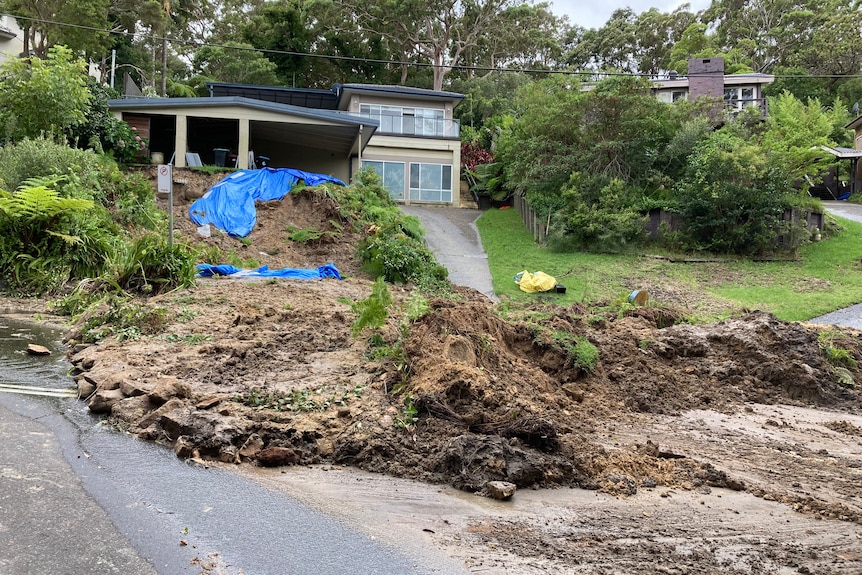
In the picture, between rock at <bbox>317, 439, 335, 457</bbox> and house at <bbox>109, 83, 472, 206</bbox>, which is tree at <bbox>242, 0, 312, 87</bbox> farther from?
rock at <bbox>317, 439, 335, 457</bbox>

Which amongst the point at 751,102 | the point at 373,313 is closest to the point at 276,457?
the point at 373,313

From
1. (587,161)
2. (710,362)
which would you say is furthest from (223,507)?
(587,161)

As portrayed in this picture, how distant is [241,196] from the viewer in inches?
792

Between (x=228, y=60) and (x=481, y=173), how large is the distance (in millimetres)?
17655

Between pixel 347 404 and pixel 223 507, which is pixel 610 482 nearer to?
pixel 347 404

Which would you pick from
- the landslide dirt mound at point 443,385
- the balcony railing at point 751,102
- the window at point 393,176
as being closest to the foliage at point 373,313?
the landslide dirt mound at point 443,385

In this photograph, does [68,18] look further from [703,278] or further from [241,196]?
[703,278]

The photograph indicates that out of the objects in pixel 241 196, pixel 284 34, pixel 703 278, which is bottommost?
pixel 703 278

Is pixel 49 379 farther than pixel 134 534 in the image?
Yes

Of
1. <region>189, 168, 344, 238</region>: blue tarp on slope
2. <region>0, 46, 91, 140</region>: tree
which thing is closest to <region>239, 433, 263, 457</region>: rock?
<region>189, 168, 344, 238</region>: blue tarp on slope

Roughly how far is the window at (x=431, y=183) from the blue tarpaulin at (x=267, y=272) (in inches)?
731

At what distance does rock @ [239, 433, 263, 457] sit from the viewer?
4949 mm

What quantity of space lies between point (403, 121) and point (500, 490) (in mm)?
30908

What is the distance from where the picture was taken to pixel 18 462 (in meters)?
4.52
